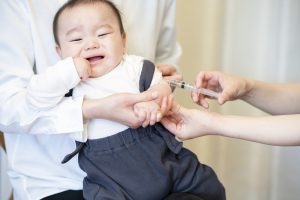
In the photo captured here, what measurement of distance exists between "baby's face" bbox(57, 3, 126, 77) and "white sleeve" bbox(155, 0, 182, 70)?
35 cm

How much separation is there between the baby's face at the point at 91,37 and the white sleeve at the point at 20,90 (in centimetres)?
10

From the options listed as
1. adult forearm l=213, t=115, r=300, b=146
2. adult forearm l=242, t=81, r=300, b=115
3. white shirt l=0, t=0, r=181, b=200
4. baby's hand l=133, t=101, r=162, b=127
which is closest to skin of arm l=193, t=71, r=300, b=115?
adult forearm l=242, t=81, r=300, b=115

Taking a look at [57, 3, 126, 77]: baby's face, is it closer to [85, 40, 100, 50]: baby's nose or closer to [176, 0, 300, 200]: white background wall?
[85, 40, 100, 50]: baby's nose

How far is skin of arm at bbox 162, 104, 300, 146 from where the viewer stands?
0.96 metres

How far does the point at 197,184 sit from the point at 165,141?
5.2 inches

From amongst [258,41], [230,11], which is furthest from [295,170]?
[230,11]

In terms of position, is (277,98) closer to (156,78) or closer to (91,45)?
(156,78)

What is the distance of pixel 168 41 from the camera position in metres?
1.35

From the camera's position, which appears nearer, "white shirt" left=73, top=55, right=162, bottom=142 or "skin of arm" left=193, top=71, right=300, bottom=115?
"white shirt" left=73, top=55, right=162, bottom=142

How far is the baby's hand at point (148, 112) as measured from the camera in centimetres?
89

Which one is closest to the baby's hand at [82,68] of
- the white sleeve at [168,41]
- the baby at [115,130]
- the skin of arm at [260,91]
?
the baby at [115,130]

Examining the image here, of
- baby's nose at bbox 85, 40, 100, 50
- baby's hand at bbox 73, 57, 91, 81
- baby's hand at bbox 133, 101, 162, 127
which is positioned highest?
baby's nose at bbox 85, 40, 100, 50

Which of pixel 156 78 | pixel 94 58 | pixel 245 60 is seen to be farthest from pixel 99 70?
pixel 245 60

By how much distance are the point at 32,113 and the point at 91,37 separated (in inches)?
9.1
